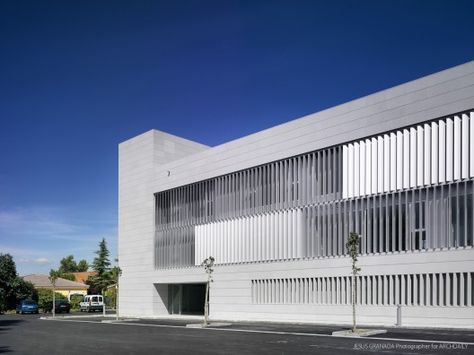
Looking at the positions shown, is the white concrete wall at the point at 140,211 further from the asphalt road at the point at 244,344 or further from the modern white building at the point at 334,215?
the asphalt road at the point at 244,344

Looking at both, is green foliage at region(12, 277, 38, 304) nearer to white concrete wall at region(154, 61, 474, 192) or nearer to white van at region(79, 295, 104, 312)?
white van at region(79, 295, 104, 312)

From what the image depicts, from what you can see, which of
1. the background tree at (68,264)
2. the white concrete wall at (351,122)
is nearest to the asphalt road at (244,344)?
the white concrete wall at (351,122)

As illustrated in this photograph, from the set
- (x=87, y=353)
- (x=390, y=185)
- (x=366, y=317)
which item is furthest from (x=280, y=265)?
(x=87, y=353)

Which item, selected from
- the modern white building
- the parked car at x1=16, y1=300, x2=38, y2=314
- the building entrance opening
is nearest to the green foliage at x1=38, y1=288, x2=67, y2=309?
the parked car at x1=16, y1=300, x2=38, y2=314

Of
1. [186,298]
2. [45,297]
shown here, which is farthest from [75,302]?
[186,298]

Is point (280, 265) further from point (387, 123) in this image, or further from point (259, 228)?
point (387, 123)

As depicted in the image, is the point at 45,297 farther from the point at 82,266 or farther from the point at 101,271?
the point at 82,266

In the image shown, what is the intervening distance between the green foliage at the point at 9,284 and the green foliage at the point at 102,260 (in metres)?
15.9

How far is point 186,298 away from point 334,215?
74.1 feet

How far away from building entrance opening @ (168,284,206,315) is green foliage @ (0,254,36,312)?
2813 cm

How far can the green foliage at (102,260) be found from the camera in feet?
273

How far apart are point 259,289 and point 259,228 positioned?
4.15 meters

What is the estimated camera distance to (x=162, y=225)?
155 feet

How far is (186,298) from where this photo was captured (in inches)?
1953
